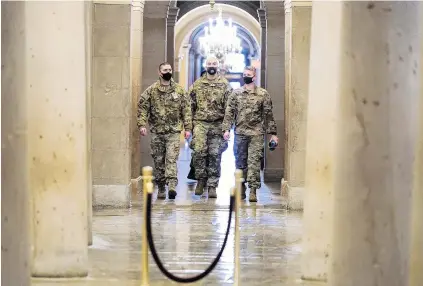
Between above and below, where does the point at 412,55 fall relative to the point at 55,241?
above

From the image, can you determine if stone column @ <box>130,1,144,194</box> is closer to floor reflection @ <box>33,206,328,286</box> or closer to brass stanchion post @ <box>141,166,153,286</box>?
floor reflection @ <box>33,206,328,286</box>

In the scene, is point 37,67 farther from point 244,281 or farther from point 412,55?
point 412,55

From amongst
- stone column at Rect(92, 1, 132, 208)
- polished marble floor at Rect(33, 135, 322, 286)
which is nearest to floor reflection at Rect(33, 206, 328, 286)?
polished marble floor at Rect(33, 135, 322, 286)

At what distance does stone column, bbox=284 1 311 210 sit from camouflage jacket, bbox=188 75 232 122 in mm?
1211

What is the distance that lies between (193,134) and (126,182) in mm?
1336

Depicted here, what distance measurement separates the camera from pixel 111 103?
1117cm

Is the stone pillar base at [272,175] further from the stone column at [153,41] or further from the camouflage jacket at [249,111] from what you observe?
the camouflage jacket at [249,111]

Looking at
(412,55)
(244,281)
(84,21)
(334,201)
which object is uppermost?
(84,21)

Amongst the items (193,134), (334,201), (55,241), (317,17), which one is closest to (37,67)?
(55,241)

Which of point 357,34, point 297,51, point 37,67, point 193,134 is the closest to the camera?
point 357,34

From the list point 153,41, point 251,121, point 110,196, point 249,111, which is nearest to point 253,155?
point 251,121

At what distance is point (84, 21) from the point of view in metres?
6.68

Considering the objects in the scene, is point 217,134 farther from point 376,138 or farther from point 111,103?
point 376,138

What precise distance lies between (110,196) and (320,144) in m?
5.03
